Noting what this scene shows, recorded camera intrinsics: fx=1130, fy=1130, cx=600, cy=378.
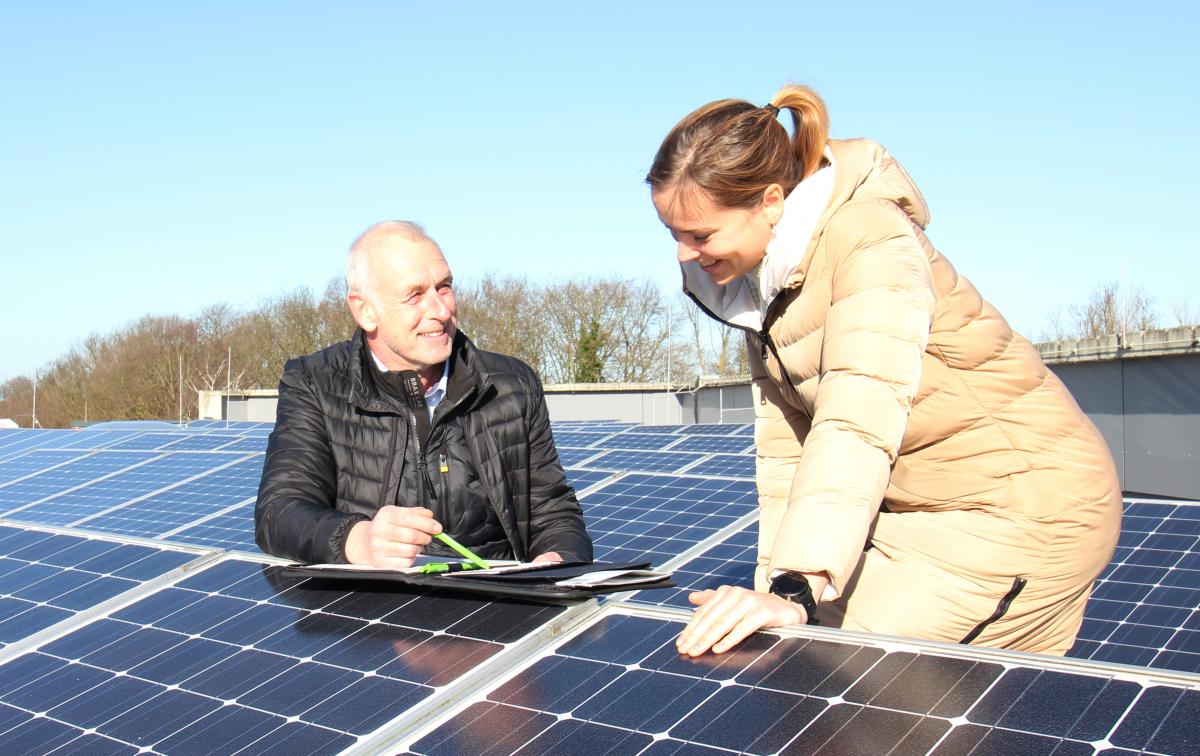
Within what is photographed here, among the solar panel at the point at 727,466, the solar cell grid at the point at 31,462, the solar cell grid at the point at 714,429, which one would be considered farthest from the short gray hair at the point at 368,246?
the solar cell grid at the point at 714,429

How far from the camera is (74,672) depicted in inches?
115

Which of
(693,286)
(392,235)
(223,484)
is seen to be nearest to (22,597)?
(392,235)

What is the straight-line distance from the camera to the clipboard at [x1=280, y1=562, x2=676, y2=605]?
274cm

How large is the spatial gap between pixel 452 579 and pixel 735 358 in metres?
47.4

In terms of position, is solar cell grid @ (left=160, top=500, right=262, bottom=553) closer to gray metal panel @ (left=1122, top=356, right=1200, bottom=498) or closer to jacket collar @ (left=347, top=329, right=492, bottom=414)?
jacket collar @ (left=347, top=329, right=492, bottom=414)

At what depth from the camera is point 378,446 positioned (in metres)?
4.28

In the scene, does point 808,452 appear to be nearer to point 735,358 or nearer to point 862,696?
point 862,696

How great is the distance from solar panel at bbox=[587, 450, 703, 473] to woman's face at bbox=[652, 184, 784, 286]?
5.86 metres

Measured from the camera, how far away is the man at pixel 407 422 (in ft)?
13.7

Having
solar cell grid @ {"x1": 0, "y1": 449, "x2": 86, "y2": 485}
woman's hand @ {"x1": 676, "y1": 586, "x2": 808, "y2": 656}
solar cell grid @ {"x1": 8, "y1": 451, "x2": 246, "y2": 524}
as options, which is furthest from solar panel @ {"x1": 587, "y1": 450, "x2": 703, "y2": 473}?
woman's hand @ {"x1": 676, "y1": 586, "x2": 808, "y2": 656}

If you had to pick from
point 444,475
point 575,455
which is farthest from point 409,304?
point 575,455

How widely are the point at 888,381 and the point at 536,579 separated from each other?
0.99 m

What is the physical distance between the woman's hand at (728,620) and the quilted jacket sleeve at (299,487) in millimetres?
1611

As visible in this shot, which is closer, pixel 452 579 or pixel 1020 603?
pixel 452 579
